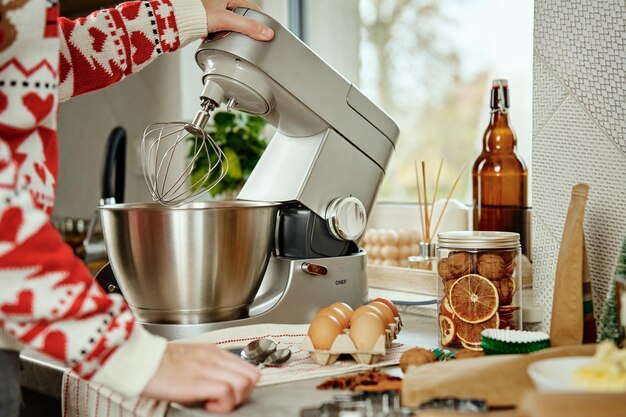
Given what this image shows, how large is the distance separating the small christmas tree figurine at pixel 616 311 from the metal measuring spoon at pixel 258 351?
343 millimetres

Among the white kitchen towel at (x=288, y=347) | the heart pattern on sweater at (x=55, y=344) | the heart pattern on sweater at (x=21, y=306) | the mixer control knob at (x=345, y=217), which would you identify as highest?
the mixer control knob at (x=345, y=217)

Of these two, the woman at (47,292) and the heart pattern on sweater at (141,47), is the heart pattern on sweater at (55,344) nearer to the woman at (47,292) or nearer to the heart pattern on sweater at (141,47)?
the woman at (47,292)

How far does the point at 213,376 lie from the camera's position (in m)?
0.61

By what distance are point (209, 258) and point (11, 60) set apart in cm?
34

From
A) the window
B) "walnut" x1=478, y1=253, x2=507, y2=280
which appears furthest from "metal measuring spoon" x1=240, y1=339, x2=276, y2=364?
the window

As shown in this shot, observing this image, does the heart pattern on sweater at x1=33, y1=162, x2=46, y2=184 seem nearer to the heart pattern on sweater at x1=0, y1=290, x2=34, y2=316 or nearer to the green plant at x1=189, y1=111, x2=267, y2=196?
the heart pattern on sweater at x1=0, y1=290, x2=34, y2=316

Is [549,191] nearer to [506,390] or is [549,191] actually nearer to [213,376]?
[506,390]

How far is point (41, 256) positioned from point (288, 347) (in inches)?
14.5

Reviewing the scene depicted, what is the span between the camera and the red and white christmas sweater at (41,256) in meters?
0.56

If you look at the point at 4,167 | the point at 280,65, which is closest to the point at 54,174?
the point at 4,167

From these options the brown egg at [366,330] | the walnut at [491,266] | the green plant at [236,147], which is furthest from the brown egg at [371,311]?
the green plant at [236,147]

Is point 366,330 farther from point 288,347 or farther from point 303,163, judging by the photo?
point 303,163

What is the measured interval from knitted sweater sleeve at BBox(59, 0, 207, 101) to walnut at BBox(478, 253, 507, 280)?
0.45 metres

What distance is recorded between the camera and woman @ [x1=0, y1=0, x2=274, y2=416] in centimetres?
56
